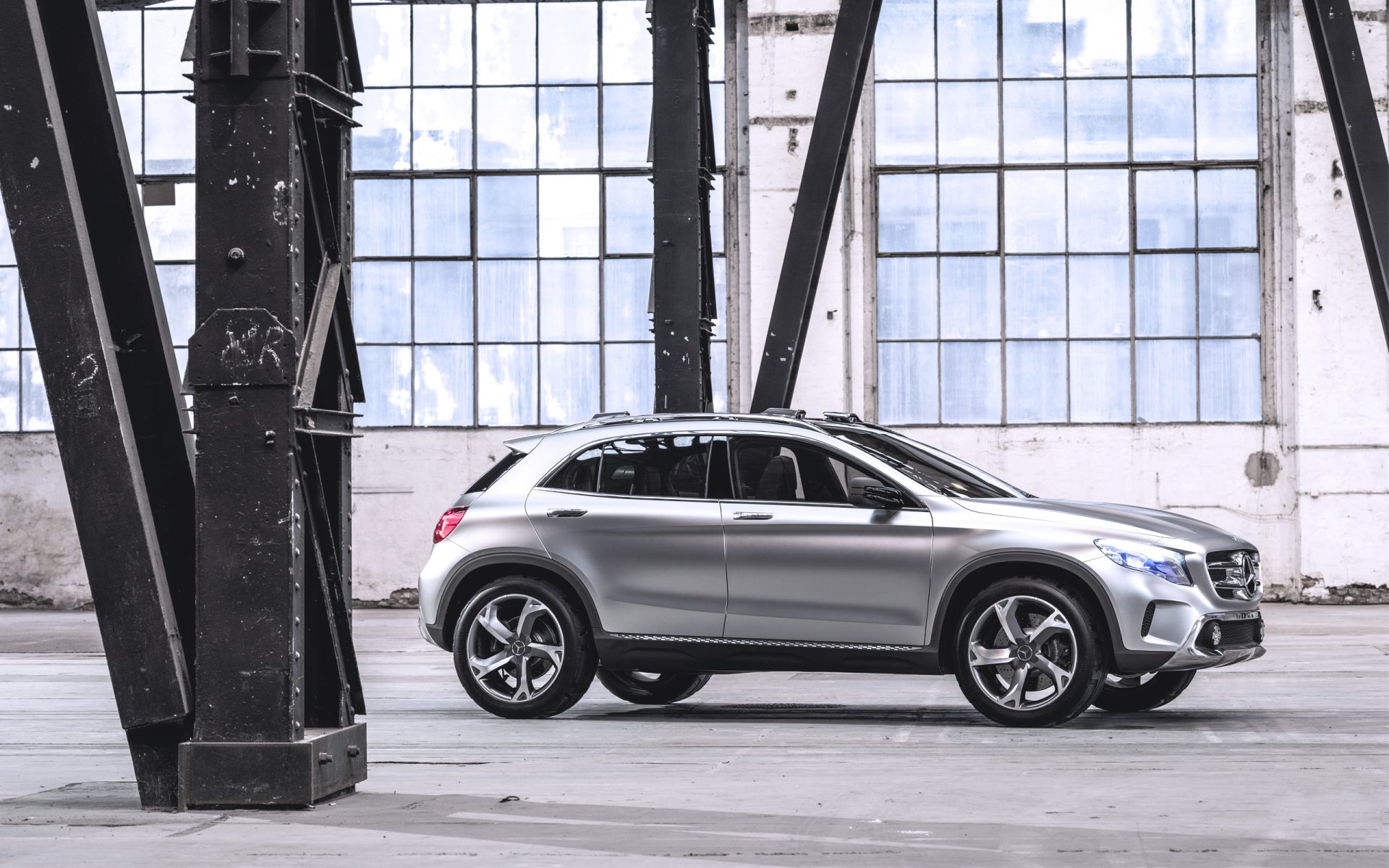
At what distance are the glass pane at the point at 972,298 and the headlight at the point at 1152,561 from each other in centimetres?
1308

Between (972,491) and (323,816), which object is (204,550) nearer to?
(323,816)

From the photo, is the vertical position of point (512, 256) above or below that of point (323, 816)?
above

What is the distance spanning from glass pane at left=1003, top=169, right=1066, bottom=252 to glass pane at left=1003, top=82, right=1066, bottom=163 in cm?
22

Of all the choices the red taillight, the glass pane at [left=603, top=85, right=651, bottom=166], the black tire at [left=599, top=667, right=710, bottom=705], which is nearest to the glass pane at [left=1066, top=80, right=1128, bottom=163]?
the glass pane at [left=603, top=85, right=651, bottom=166]

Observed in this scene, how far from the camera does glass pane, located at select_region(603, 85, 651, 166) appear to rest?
907 inches

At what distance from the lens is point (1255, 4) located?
22312mm

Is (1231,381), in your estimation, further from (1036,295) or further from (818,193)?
(818,193)

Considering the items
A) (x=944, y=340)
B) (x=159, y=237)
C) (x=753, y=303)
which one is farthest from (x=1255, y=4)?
(x=159, y=237)

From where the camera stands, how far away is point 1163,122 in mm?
22281

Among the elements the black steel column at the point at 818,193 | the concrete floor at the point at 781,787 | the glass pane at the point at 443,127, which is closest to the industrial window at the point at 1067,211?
the glass pane at the point at 443,127

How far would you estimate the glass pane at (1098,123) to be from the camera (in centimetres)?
2234

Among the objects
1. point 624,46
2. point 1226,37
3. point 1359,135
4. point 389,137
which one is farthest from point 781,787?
point 1226,37

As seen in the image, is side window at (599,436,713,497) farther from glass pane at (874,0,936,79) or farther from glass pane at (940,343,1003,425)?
glass pane at (874,0,936,79)

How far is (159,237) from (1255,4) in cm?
1399
